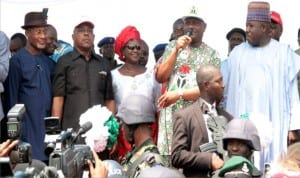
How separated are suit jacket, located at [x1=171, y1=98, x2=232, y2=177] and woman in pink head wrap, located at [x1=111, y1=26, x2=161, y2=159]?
1.53 metres

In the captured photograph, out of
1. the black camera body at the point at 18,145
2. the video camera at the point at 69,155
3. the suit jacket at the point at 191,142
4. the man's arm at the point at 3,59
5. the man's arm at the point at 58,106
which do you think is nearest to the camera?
the video camera at the point at 69,155

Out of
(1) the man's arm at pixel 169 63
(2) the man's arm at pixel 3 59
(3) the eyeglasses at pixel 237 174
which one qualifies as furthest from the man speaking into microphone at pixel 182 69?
(3) the eyeglasses at pixel 237 174

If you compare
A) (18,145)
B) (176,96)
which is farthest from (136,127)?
(18,145)

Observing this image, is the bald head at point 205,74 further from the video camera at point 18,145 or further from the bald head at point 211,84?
the video camera at point 18,145

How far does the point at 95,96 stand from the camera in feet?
31.9

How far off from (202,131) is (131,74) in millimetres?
2011

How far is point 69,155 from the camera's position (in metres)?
6.03

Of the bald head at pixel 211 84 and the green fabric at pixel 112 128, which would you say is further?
the bald head at pixel 211 84

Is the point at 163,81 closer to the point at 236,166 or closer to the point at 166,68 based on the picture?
the point at 166,68

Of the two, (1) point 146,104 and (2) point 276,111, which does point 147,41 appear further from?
(1) point 146,104

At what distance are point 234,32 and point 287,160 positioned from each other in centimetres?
452

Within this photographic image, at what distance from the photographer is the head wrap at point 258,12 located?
9.55 metres

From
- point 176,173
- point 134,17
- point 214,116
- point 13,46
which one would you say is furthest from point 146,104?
point 13,46

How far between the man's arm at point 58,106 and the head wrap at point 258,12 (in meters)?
1.93
